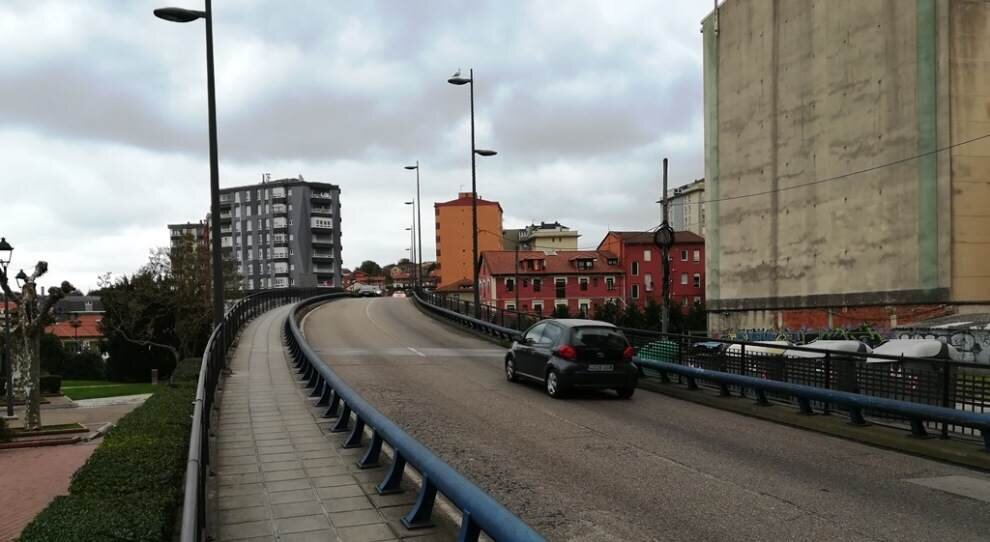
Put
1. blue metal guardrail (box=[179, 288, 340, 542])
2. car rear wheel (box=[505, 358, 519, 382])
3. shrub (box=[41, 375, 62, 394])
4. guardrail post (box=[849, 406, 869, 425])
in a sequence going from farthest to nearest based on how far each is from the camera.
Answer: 1. shrub (box=[41, 375, 62, 394])
2. car rear wheel (box=[505, 358, 519, 382])
3. guardrail post (box=[849, 406, 869, 425])
4. blue metal guardrail (box=[179, 288, 340, 542])

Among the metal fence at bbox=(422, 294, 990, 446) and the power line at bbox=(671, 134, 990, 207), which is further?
the power line at bbox=(671, 134, 990, 207)

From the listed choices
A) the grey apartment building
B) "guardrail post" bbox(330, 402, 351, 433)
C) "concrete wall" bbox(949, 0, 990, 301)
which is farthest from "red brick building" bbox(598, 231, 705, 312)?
"guardrail post" bbox(330, 402, 351, 433)

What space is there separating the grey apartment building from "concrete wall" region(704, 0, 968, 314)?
85.6m

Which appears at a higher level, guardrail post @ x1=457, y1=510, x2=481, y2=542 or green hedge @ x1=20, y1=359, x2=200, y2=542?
green hedge @ x1=20, y1=359, x2=200, y2=542

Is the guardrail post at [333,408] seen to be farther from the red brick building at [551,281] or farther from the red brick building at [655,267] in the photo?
the red brick building at [655,267]

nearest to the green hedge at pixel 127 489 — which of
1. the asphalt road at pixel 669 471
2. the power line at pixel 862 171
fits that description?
the asphalt road at pixel 669 471

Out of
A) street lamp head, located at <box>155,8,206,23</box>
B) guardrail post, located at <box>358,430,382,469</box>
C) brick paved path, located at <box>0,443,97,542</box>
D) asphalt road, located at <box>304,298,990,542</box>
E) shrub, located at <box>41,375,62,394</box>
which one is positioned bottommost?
shrub, located at <box>41,375,62,394</box>

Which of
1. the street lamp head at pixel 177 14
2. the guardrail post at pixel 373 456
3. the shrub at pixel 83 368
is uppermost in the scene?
the street lamp head at pixel 177 14

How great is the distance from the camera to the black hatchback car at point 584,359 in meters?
13.3

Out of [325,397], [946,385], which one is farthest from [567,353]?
Result: [946,385]

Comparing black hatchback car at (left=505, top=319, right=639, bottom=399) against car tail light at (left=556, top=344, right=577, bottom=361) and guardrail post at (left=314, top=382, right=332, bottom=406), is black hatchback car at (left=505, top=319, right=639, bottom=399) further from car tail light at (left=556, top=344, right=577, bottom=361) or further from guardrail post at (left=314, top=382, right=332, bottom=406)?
guardrail post at (left=314, top=382, right=332, bottom=406)

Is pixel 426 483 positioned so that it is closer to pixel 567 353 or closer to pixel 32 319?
pixel 567 353

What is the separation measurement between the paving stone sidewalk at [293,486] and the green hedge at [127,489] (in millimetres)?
540

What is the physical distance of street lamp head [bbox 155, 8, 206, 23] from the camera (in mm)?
15045
